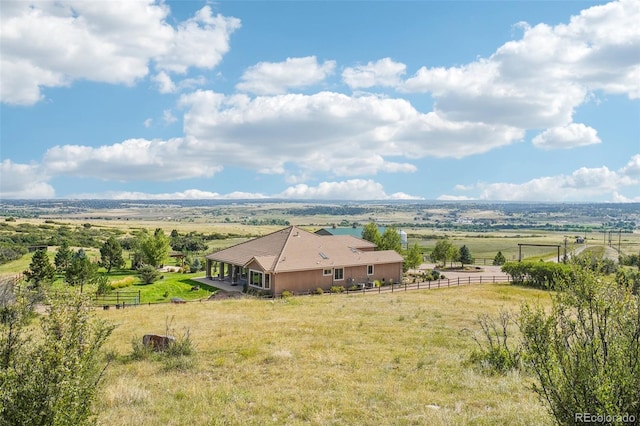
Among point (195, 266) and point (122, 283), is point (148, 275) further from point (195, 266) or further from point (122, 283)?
point (195, 266)

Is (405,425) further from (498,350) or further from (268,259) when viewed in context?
(268,259)

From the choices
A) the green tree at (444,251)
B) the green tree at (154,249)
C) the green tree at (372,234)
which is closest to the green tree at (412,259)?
the green tree at (372,234)

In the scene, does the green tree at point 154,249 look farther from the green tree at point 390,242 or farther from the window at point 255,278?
the green tree at point 390,242

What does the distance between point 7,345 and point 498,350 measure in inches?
493

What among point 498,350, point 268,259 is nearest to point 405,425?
point 498,350

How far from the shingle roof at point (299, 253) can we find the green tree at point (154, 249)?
7546 millimetres

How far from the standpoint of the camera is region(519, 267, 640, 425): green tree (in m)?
6.17

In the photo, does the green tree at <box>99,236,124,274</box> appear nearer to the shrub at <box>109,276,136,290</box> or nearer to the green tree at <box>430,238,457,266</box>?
the shrub at <box>109,276,136,290</box>

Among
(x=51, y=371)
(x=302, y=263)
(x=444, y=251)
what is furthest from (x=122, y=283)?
(x=444, y=251)

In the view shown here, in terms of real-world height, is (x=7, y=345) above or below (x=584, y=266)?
below

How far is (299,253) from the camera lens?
40.5 m

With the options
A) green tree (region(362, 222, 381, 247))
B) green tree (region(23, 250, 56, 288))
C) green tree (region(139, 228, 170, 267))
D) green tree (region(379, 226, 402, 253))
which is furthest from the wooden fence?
green tree (region(139, 228, 170, 267))

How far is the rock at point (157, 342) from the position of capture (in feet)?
49.7

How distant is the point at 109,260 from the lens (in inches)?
1831
